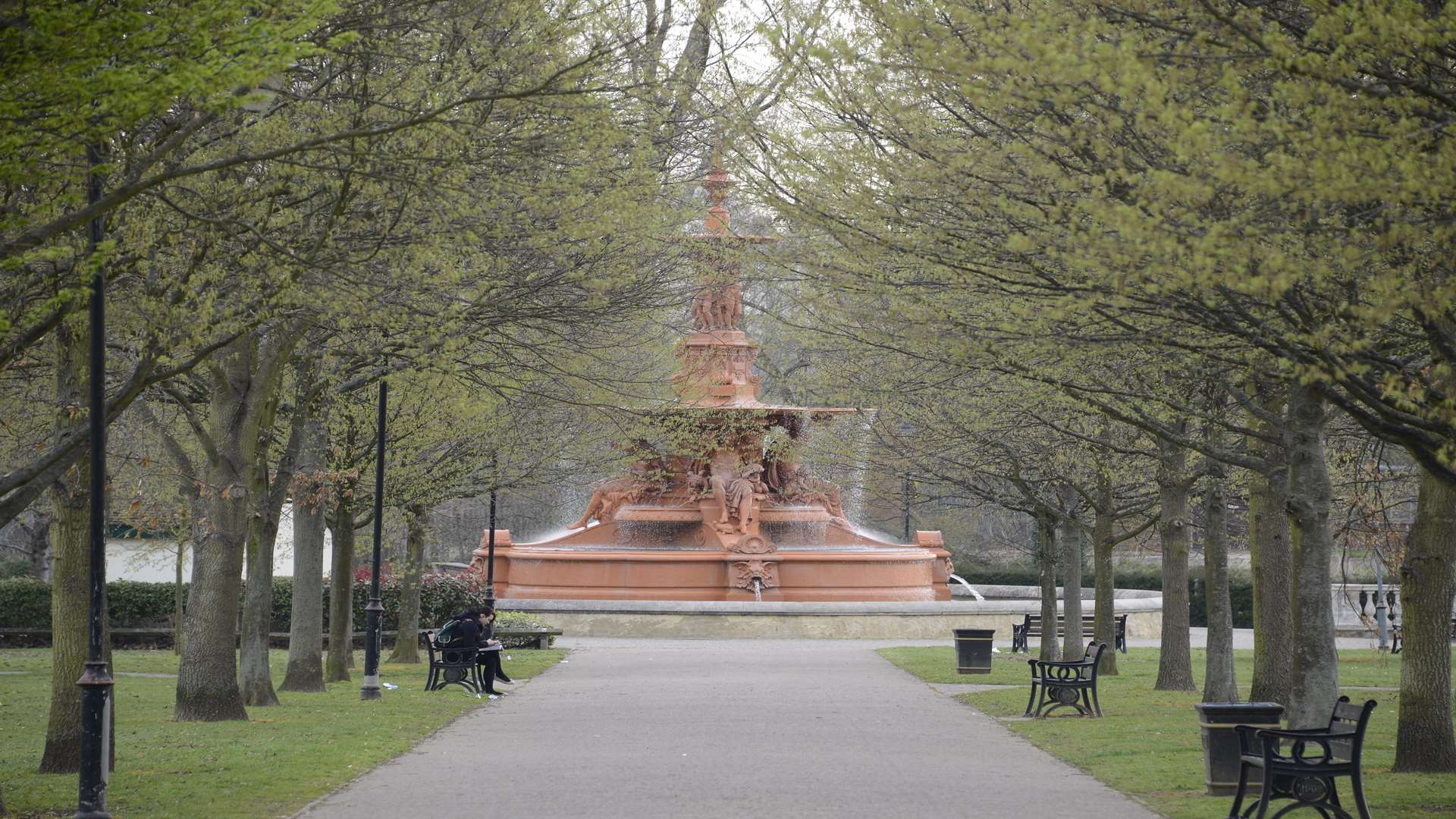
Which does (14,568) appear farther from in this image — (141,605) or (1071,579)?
(1071,579)

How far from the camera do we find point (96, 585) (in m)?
10.2

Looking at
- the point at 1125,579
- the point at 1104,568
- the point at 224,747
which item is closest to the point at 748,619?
the point at 1104,568

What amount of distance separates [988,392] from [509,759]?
680 cm

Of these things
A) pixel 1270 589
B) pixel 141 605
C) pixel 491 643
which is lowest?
pixel 491 643

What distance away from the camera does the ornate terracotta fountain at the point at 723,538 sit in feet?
123

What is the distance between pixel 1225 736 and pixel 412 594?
1801 cm

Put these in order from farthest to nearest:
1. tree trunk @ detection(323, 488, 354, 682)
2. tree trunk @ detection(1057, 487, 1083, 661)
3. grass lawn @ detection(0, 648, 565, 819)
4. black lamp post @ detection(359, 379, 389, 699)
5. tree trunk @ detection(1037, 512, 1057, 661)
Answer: tree trunk @ detection(1037, 512, 1057, 661)
tree trunk @ detection(1057, 487, 1083, 661)
tree trunk @ detection(323, 488, 354, 682)
black lamp post @ detection(359, 379, 389, 699)
grass lawn @ detection(0, 648, 565, 819)

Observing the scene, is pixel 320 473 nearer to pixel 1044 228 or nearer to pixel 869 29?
pixel 869 29

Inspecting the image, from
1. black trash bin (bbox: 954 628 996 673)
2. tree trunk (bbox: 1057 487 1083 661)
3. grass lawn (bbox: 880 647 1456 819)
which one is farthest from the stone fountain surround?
tree trunk (bbox: 1057 487 1083 661)

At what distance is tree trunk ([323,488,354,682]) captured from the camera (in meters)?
24.1

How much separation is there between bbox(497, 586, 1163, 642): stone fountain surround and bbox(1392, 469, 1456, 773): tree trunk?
71.3 feet

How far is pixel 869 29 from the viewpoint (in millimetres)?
12344

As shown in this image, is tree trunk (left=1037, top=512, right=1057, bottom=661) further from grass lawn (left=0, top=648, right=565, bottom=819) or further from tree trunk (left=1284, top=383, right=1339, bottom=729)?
tree trunk (left=1284, top=383, right=1339, bottom=729)

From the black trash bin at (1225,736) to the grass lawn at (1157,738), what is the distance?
154 mm
